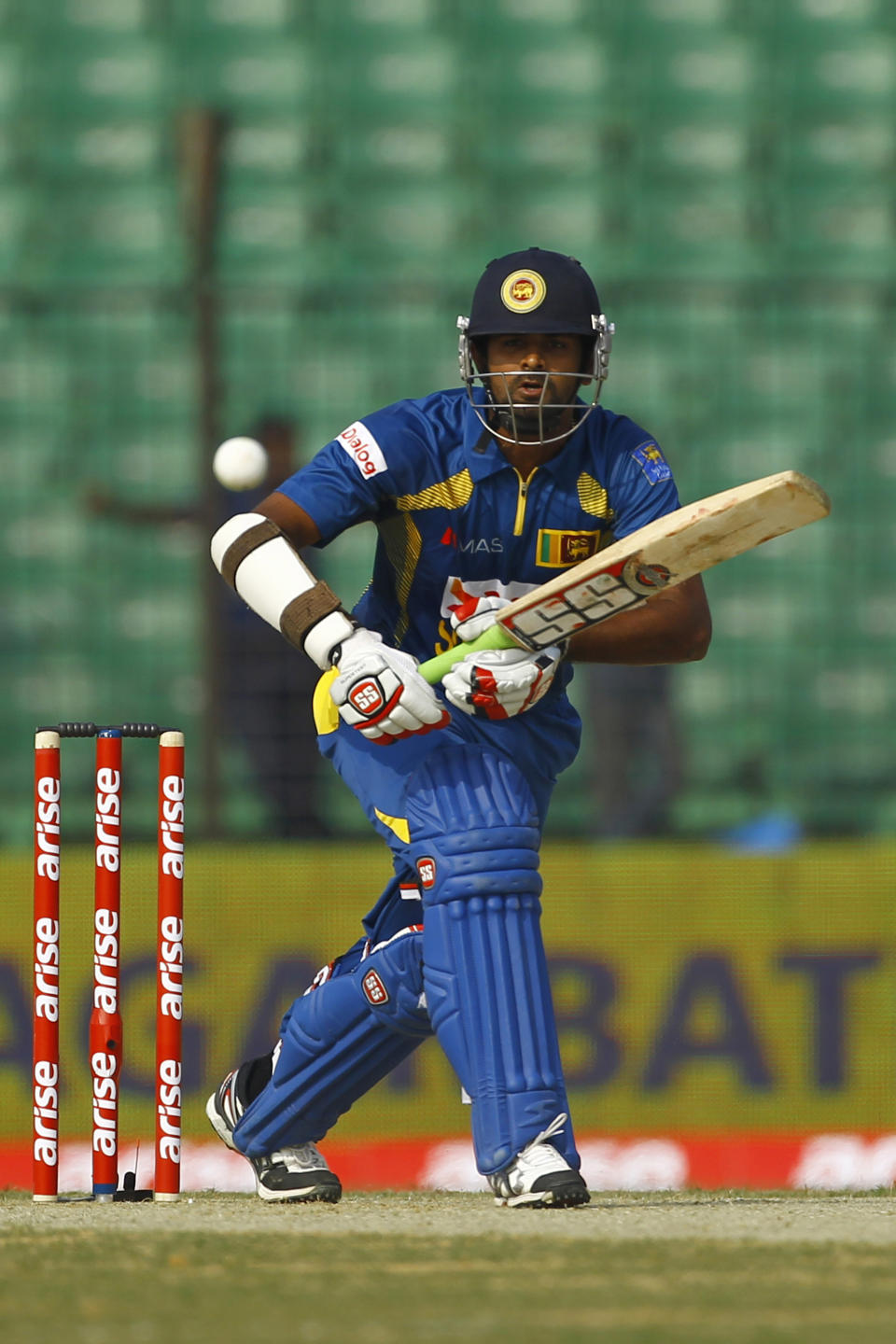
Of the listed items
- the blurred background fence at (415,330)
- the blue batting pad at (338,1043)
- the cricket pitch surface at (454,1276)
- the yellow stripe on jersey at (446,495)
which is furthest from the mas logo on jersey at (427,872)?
the blurred background fence at (415,330)

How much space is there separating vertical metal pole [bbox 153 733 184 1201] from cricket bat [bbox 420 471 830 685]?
56cm

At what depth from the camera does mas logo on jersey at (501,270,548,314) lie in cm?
368

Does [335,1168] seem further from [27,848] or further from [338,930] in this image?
[27,848]

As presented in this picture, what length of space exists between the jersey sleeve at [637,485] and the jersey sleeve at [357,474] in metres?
0.32

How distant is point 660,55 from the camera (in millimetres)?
7758

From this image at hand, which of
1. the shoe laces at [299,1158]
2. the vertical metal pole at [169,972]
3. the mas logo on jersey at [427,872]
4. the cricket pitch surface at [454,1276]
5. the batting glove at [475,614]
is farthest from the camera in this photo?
the shoe laces at [299,1158]

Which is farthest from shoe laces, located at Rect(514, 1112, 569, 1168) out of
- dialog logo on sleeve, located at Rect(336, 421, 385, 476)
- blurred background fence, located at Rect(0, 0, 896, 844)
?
blurred background fence, located at Rect(0, 0, 896, 844)

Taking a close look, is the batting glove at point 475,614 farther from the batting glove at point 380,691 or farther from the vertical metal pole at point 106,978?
the vertical metal pole at point 106,978

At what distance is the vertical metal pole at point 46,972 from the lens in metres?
3.77

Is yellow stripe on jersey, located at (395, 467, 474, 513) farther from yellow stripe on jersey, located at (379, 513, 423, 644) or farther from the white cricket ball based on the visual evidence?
the white cricket ball

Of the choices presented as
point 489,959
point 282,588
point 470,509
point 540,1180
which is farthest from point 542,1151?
point 470,509

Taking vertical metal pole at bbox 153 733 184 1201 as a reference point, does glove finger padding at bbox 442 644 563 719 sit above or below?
above

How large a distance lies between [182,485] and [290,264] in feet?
3.96

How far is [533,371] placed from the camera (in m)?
3.68
